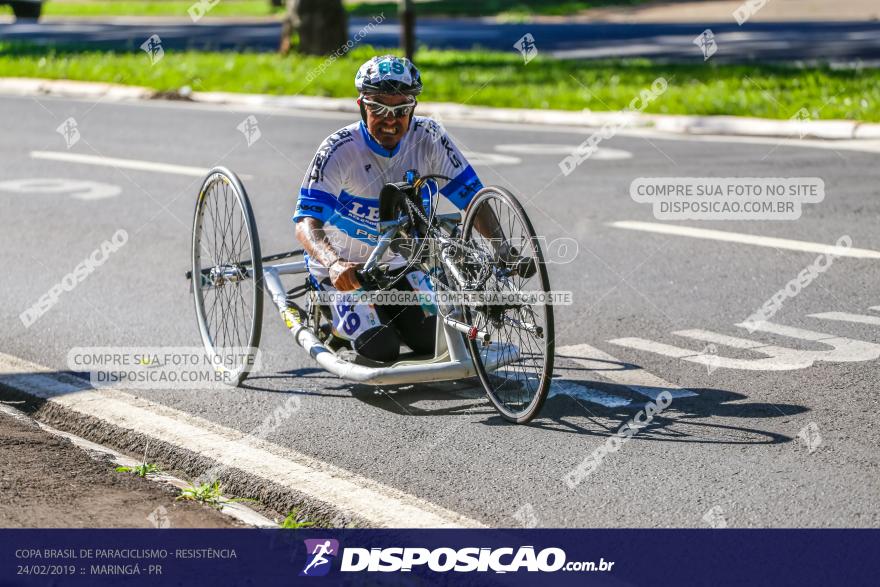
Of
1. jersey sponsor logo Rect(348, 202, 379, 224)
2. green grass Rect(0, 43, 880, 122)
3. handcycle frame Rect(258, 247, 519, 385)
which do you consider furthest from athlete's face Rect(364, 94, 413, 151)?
green grass Rect(0, 43, 880, 122)

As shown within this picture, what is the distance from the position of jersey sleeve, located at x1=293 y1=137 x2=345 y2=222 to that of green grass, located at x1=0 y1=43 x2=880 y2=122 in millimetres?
9302

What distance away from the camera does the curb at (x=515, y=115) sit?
544 inches

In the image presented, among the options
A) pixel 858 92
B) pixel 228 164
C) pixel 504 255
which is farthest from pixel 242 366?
pixel 858 92

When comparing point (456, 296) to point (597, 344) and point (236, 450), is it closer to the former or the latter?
point (236, 450)

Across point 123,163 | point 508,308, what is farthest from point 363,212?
point 123,163

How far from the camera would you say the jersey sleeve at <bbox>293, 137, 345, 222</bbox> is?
626 centimetres

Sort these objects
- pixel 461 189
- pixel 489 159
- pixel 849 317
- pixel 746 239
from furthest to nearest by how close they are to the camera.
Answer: pixel 489 159 → pixel 746 239 → pixel 849 317 → pixel 461 189

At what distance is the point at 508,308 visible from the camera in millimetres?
5633

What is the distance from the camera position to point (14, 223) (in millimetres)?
10945

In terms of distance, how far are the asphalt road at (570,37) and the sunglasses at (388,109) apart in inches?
629

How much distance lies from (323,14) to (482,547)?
18.8 m

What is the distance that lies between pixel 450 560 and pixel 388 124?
2.55 m

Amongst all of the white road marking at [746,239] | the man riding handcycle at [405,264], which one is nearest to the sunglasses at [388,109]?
the man riding handcycle at [405,264]

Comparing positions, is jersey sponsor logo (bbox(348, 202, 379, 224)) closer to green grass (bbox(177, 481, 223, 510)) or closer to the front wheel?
the front wheel
